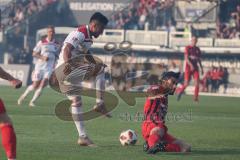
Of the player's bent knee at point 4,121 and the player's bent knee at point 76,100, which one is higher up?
the player's bent knee at point 4,121

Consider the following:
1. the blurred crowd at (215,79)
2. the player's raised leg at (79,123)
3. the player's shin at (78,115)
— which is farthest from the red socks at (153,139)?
the blurred crowd at (215,79)

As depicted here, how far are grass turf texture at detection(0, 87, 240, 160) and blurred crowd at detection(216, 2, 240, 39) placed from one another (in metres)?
20.0

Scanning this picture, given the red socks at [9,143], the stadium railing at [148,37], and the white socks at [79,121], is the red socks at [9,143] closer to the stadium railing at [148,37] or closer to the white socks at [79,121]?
the white socks at [79,121]

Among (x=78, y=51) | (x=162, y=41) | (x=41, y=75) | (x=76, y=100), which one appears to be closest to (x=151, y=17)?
(x=162, y=41)

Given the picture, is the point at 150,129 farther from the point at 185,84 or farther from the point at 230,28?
the point at 230,28

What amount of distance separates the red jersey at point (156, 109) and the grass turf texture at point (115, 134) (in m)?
0.63

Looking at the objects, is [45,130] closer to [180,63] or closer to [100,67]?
[100,67]

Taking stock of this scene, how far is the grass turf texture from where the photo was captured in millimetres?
13078

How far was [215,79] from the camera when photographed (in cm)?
4406

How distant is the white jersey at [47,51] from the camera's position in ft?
89.6

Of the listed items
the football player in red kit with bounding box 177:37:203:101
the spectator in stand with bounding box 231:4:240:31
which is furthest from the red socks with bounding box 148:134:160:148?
the spectator in stand with bounding box 231:4:240:31

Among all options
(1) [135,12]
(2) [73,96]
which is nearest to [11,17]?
(1) [135,12]

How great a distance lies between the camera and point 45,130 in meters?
17.1

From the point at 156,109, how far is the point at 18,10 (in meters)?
43.8
